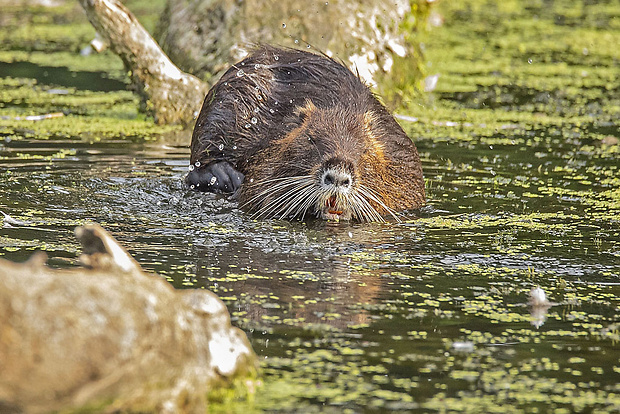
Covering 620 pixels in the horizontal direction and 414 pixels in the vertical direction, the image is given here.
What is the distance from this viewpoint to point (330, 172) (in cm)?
554

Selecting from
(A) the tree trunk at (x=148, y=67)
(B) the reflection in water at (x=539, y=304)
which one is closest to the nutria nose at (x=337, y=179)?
(B) the reflection in water at (x=539, y=304)

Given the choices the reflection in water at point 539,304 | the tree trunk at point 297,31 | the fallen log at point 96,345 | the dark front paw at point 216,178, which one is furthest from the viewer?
the tree trunk at point 297,31

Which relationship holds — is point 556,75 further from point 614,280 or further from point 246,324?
point 246,324

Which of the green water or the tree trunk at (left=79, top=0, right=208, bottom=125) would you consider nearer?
the green water

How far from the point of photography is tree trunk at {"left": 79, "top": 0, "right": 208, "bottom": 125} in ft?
27.0

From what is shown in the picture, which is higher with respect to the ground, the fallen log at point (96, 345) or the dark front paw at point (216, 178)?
the dark front paw at point (216, 178)

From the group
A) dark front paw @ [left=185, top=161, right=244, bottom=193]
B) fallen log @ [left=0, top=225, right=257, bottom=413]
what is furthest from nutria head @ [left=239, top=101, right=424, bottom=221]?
fallen log @ [left=0, top=225, right=257, bottom=413]

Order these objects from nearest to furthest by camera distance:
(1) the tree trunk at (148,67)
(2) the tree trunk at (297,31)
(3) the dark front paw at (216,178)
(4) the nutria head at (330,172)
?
(4) the nutria head at (330,172)
(3) the dark front paw at (216,178)
(1) the tree trunk at (148,67)
(2) the tree trunk at (297,31)

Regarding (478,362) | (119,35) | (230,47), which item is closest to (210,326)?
(478,362)

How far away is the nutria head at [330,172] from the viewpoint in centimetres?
566

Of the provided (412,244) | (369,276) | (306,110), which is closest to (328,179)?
(412,244)

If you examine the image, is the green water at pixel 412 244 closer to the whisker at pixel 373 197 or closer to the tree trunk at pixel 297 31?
the whisker at pixel 373 197

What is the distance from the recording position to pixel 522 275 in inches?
185

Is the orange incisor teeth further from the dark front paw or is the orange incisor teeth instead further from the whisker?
the dark front paw
